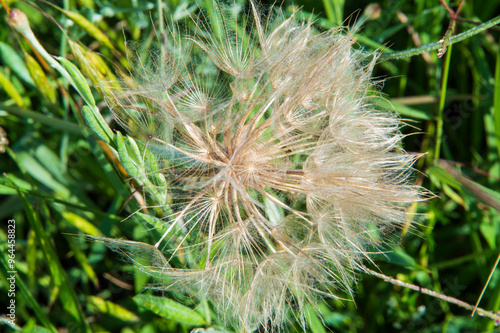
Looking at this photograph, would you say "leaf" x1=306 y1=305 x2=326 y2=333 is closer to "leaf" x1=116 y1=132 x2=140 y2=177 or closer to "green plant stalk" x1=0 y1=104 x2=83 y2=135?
"leaf" x1=116 y1=132 x2=140 y2=177

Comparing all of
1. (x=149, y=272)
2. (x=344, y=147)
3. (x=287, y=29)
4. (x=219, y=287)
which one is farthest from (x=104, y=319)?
(x=287, y=29)

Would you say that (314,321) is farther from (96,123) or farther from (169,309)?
(96,123)

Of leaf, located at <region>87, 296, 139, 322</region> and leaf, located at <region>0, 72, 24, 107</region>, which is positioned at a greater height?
leaf, located at <region>0, 72, 24, 107</region>

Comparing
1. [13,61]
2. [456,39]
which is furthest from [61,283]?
[456,39]

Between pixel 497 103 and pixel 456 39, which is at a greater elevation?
pixel 456 39

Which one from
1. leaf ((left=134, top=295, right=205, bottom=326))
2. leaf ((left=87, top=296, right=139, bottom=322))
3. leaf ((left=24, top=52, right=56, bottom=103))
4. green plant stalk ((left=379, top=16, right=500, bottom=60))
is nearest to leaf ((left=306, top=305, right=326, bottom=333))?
leaf ((left=134, top=295, right=205, bottom=326))

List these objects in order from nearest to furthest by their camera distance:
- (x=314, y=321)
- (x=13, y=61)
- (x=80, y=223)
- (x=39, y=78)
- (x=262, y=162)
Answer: (x=262, y=162)
(x=314, y=321)
(x=39, y=78)
(x=80, y=223)
(x=13, y=61)

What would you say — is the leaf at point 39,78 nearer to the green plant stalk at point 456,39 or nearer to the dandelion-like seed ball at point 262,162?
the dandelion-like seed ball at point 262,162

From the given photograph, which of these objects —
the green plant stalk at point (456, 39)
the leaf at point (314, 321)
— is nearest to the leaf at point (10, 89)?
the leaf at point (314, 321)
